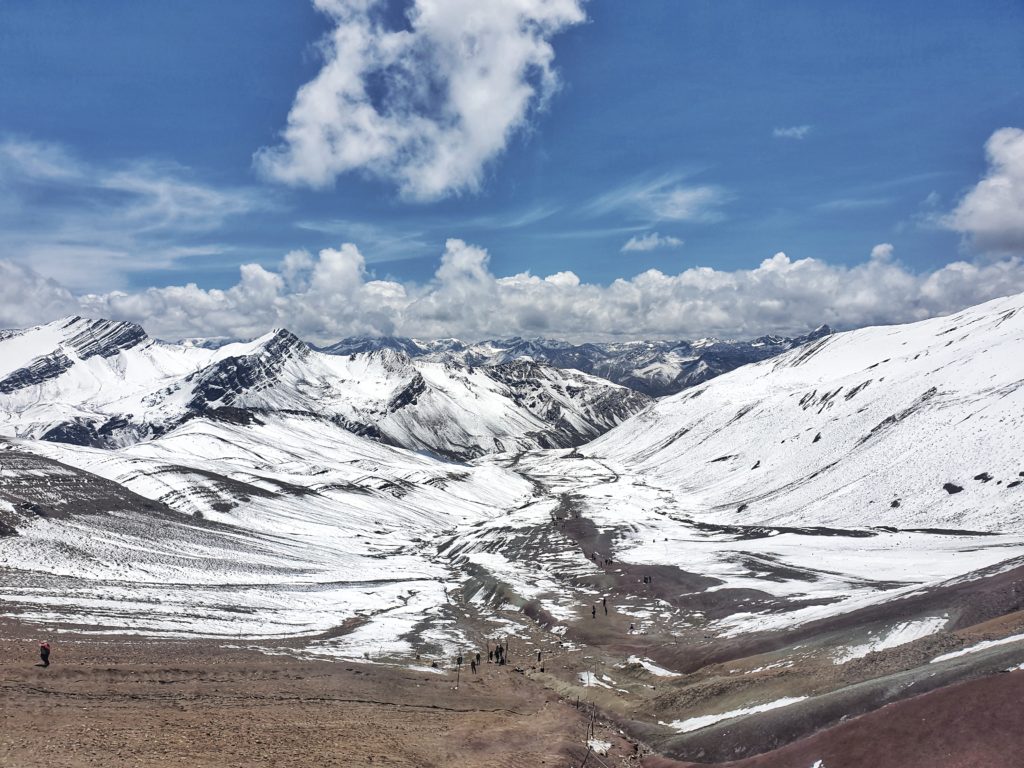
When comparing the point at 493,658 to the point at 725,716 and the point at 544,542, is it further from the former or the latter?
the point at 544,542

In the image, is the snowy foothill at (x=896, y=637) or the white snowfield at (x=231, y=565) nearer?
the snowy foothill at (x=896, y=637)

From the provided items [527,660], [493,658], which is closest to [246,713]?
[493,658]

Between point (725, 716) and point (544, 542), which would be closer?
point (725, 716)

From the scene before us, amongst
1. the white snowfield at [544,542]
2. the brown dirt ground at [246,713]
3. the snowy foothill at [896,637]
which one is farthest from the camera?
the white snowfield at [544,542]

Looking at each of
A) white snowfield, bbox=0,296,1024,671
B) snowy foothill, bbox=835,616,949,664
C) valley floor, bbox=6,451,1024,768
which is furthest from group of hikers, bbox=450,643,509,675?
snowy foothill, bbox=835,616,949,664

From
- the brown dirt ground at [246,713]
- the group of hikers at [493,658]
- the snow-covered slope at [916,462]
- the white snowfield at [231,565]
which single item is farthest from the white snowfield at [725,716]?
the snow-covered slope at [916,462]

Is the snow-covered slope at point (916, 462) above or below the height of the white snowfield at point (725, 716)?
above

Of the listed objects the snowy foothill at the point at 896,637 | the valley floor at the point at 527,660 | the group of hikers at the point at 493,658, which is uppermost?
the snowy foothill at the point at 896,637

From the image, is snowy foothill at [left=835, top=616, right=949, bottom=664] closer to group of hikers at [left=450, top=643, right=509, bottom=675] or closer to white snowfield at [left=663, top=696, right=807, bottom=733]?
white snowfield at [left=663, top=696, right=807, bottom=733]

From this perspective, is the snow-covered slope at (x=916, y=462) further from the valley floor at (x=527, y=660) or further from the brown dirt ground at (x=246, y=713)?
the brown dirt ground at (x=246, y=713)

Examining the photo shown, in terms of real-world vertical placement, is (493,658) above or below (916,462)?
below
